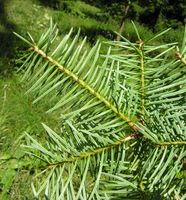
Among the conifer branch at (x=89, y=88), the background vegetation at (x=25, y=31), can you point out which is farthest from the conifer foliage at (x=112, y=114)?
the background vegetation at (x=25, y=31)

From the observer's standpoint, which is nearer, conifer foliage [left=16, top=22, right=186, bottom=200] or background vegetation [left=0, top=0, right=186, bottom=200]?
conifer foliage [left=16, top=22, right=186, bottom=200]

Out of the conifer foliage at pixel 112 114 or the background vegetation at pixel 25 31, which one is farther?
the background vegetation at pixel 25 31

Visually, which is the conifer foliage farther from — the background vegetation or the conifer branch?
the background vegetation

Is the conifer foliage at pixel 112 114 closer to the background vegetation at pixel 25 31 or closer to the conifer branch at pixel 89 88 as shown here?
the conifer branch at pixel 89 88

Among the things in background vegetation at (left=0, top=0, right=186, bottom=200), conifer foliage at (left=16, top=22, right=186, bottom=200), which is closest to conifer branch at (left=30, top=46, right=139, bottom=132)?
conifer foliage at (left=16, top=22, right=186, bottom=200)

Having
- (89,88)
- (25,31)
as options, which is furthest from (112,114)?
(25,31)
